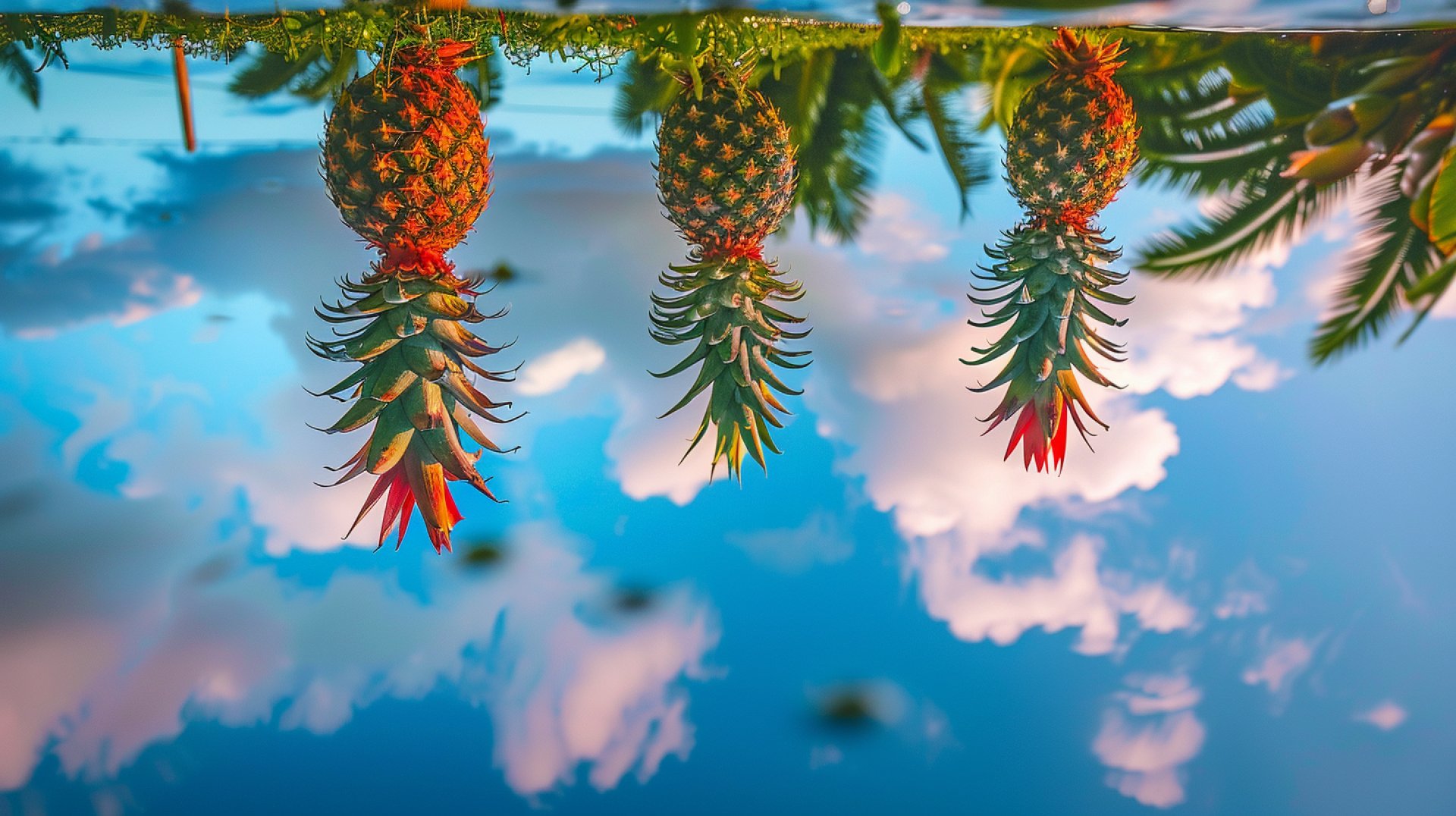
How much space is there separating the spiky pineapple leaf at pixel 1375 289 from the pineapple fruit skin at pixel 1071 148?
86 centimetres

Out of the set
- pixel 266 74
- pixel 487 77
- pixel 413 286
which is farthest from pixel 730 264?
pixel 266 74

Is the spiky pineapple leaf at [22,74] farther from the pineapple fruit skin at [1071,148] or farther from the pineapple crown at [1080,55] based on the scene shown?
the pineapple crown at [1080,55]

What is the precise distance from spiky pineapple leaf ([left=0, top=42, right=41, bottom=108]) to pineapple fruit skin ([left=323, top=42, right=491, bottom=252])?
7.77 feet

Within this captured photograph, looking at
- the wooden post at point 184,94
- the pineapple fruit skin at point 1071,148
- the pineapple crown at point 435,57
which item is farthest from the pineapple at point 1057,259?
the wooden post at point 184,94

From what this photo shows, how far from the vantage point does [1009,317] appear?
92.7 inches

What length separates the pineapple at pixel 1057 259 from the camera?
7.20 feet

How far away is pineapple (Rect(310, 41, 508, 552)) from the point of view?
174 cm

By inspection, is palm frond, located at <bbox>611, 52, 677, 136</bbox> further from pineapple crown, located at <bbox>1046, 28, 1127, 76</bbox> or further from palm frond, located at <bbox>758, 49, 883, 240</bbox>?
pineapple crown, located at <bbox>1046, 28, 1127, 76</bbox>

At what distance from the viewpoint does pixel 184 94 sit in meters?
3.34

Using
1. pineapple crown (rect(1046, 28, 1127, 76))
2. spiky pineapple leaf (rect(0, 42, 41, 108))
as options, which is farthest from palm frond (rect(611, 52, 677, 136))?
spiky pineapple leaf (rect(0, 42, 41, 108))

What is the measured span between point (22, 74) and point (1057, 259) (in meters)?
4.33

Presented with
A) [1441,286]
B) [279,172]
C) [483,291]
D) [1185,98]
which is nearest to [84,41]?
[279,172]

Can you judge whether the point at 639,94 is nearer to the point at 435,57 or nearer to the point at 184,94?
the point at 435,57

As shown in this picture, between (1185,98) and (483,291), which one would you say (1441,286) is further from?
(483,291)
